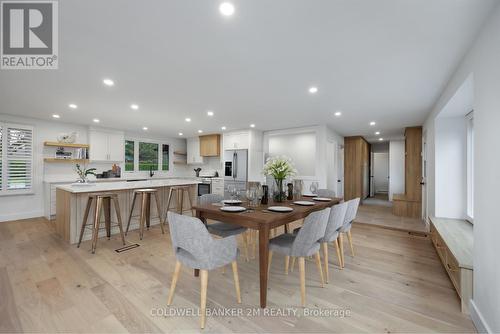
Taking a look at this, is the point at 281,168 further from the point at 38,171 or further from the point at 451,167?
the point at 38,171

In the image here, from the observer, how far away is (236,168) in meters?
6.50

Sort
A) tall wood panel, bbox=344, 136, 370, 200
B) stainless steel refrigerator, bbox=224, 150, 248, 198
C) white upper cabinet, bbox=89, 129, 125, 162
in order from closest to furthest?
white upper cabinet, bbox=89, 129, 125, 162 < stainless steel refrigerator, bbox=224, 150, 248, 198 < tall wood panel, bbox=344, 136, 370, 200

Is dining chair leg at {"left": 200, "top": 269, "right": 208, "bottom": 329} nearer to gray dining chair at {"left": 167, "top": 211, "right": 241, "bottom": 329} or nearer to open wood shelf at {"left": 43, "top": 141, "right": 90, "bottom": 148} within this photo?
gray dining chair at {"left": 167, "top": 211, "right": 241, "bottom": 329}

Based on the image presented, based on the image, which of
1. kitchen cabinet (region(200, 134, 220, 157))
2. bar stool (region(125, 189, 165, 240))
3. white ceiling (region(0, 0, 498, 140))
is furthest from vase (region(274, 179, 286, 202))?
kitchen cabinet (region(200, 134, 220, 157))

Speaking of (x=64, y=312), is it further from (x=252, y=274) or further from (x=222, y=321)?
(x=252, y=274)

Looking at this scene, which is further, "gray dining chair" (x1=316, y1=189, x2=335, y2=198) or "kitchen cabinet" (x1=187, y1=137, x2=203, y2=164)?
"kitchen cabinet" (x1=187, y1=137, x2=203, y2=164)

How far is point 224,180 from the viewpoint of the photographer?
6734 mm

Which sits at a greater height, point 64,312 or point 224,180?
point 224,180

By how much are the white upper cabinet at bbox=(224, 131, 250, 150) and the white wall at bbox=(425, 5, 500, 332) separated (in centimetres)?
496

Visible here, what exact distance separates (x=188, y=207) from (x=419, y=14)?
4.86 metres

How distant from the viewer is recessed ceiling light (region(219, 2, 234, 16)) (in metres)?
1.47

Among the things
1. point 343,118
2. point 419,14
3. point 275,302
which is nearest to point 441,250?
point 275,302

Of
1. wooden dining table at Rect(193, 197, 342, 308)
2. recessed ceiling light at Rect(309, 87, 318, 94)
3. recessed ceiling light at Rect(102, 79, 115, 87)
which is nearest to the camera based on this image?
wooden dining table at Rect(193, 197, 342, 308)

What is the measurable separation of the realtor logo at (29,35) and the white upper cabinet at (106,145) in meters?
3.67
